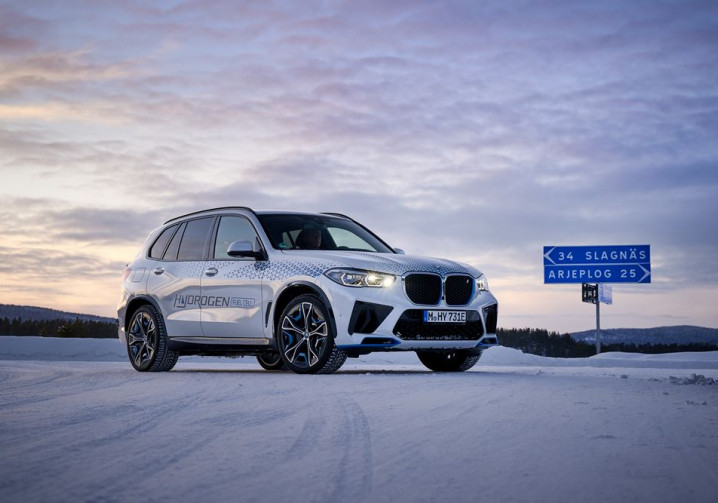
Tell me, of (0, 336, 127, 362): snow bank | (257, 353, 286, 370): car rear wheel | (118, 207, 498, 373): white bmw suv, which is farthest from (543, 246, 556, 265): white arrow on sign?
(257, 353, 286, 370): car rear wheel

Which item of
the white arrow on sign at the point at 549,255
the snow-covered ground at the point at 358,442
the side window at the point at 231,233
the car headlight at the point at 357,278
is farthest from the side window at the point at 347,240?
the white arrow on sign at the point at 549,255

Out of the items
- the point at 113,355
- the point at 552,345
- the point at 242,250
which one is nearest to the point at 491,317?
the point at 242,250

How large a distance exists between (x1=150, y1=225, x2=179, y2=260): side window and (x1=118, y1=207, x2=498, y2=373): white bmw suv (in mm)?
21

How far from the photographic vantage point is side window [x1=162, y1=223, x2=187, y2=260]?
12.4 metres

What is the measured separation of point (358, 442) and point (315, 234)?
22.0ft

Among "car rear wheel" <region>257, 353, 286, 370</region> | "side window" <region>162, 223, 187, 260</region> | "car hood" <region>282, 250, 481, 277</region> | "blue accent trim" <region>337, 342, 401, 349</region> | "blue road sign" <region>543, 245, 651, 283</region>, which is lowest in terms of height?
"car rear wheel" <region>257, 353, 286, 370</region>

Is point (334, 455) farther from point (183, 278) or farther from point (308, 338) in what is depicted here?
point (183, 278)

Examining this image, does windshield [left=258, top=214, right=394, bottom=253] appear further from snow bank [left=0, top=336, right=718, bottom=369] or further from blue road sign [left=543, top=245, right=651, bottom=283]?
blue road sign [left=543, top=245, right=651, bottom=283]

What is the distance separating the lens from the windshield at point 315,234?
37.5 ft

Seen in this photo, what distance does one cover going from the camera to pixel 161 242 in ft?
42.2

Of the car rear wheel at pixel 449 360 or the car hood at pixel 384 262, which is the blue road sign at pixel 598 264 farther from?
the car hood at pixel 384 262

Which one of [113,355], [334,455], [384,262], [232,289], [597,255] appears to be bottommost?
[334,455]

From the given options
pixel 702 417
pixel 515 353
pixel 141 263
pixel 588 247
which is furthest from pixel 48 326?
pixel 702 417

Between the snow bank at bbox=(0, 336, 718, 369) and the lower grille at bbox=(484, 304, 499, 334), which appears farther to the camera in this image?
the snow bank at bbox=(0, 336, 718, 369)
